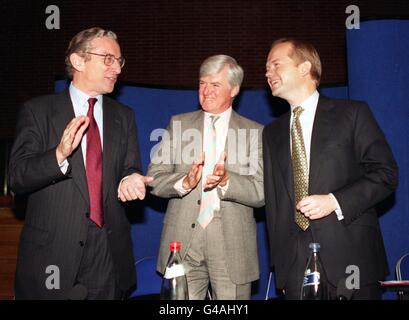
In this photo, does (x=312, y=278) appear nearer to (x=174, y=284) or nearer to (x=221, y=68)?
(x=174, y=284)

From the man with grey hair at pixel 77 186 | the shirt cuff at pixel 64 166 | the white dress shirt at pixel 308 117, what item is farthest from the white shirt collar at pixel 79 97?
the white dress shirt at pixel 308 117

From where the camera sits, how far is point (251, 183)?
107 inches

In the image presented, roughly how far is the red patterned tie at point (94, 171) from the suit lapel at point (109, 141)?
1.3 inches

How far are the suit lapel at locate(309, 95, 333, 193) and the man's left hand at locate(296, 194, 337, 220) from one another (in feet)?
0.74

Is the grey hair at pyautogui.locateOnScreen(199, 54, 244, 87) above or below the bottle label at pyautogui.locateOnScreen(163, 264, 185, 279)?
above

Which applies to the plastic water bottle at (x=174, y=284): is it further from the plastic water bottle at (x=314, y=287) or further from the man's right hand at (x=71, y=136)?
the man's right hand at (x=71, y=136)

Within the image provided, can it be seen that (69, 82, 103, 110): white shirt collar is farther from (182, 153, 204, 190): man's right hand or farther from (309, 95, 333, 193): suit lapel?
(309, 95, 333, 193): suit lapel

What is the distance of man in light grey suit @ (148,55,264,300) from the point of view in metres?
2.69

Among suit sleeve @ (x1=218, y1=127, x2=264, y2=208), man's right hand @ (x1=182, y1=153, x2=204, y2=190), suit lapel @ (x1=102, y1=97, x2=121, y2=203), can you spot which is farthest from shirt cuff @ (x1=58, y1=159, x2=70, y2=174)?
suit sleeve @ (x1=218, y1=127, x2=264, y2=208)

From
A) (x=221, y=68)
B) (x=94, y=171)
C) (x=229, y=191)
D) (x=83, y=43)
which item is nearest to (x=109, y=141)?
(x=94, y=171)

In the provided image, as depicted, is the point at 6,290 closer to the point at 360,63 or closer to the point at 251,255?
the point at 251,255

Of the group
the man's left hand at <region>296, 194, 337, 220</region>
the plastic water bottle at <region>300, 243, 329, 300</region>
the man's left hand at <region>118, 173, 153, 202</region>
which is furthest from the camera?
the man's left hand at <region>118, 173, 153, 202</region>

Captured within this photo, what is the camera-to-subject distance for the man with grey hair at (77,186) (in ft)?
7.32

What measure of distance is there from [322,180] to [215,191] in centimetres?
64
